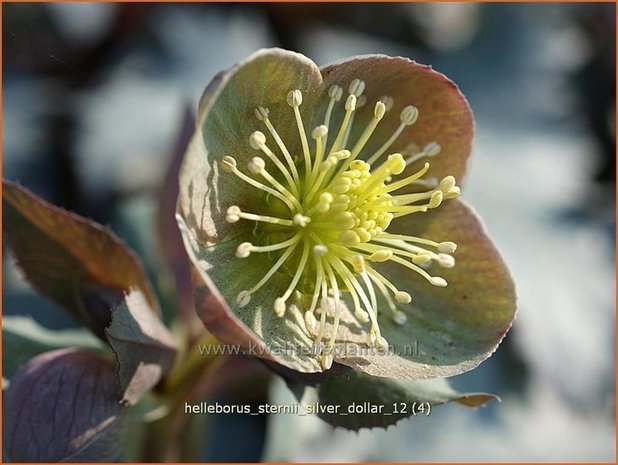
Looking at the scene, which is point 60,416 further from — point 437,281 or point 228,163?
point 437,281

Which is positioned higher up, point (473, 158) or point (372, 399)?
point (473, 158)

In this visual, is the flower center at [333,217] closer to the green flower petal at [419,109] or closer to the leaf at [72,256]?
the green flower petal at [419,109]

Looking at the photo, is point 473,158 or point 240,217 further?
point 473,158

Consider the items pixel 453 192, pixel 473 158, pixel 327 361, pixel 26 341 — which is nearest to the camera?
pixel 327 361

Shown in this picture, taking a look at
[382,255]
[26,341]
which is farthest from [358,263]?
[26,341]

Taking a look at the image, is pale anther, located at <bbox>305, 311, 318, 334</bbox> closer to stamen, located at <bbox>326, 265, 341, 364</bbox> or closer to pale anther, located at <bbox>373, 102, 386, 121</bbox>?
stamen, located at <bbox>326, 265, 341, 364</bbox>

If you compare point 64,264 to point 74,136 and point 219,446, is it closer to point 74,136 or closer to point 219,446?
point 219,446

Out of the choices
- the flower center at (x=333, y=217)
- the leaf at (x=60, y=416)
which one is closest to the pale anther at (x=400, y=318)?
the flower center at (x=333, y=217)
